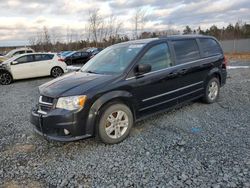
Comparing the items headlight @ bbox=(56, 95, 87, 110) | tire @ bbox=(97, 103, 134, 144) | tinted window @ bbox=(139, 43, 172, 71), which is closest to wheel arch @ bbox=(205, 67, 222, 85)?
tinted window @ bbox=(139, 43, 172, 71)

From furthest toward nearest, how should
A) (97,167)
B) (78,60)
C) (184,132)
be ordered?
(78,60)
(184,132)
(97,167)

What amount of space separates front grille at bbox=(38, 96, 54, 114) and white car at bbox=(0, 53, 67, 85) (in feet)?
29.9

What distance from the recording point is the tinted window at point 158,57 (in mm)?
4491

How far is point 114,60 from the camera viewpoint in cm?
470

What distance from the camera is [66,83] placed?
409 centimetres

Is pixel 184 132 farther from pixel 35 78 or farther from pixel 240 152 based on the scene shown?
pixel 35 78

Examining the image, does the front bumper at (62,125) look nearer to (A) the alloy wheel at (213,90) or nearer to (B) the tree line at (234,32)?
(A) the alloy wheel at (213,90)

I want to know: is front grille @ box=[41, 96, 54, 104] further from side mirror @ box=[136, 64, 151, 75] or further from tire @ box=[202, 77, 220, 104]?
tire @ box=[202, 77, 220, 104]

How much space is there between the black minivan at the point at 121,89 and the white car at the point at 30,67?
8.42 m

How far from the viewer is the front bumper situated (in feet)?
12.0

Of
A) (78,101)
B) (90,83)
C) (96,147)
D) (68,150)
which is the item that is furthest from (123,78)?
(68,150)

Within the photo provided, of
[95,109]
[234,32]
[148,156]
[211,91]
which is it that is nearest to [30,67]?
[211,91]

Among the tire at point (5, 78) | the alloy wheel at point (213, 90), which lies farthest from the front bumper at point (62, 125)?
the tire at point (5, 78)

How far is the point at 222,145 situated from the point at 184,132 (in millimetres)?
760
